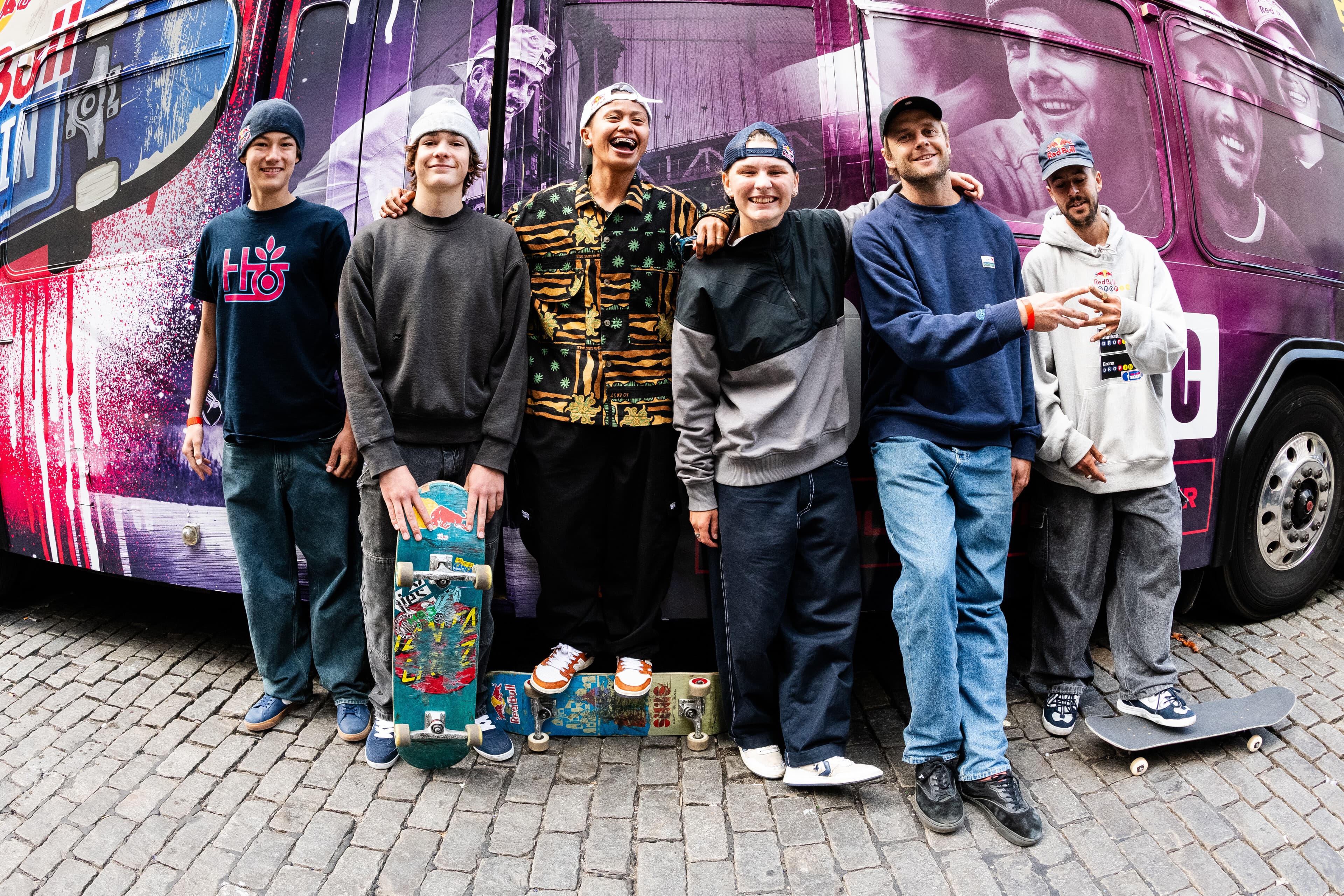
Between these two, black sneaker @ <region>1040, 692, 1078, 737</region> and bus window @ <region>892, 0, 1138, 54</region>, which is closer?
black sneaker @ <region>1040, 692, 1078, 737</region>

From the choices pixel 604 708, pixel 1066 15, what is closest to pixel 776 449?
pixel 604 708

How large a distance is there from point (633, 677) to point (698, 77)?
2003 millimetres

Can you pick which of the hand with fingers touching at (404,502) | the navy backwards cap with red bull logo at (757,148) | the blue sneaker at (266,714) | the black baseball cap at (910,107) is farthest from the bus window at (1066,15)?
the blue sneaker at (266,714)

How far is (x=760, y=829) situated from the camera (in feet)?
7.78

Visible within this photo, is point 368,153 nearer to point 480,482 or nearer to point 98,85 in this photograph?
point 480,482

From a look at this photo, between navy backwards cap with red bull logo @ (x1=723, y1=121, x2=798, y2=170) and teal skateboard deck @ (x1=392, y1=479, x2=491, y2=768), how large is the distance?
1.31 m

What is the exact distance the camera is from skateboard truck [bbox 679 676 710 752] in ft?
9.12

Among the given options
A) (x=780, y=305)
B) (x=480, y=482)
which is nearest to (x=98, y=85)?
(x=480, y=482)

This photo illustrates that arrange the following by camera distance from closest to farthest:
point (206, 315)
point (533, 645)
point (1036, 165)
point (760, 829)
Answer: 1. point (760, 829)
2. point (206, 315)
3. point (1036, 165)
4. point (533, 645)

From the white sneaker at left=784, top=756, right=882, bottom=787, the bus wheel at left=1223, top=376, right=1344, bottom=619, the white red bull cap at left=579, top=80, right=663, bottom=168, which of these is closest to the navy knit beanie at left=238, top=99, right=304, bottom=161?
the white red bull cap at left=579, top=80, right=663, bottom=168

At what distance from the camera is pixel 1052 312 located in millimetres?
2283

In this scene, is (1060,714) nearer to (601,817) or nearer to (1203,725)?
(1203,725)

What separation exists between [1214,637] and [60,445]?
16.3 feet

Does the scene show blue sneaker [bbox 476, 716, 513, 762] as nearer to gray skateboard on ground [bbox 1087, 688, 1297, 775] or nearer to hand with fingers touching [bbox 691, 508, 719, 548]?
hand with fingers touching [bbox 691, 508, 719, 548]
